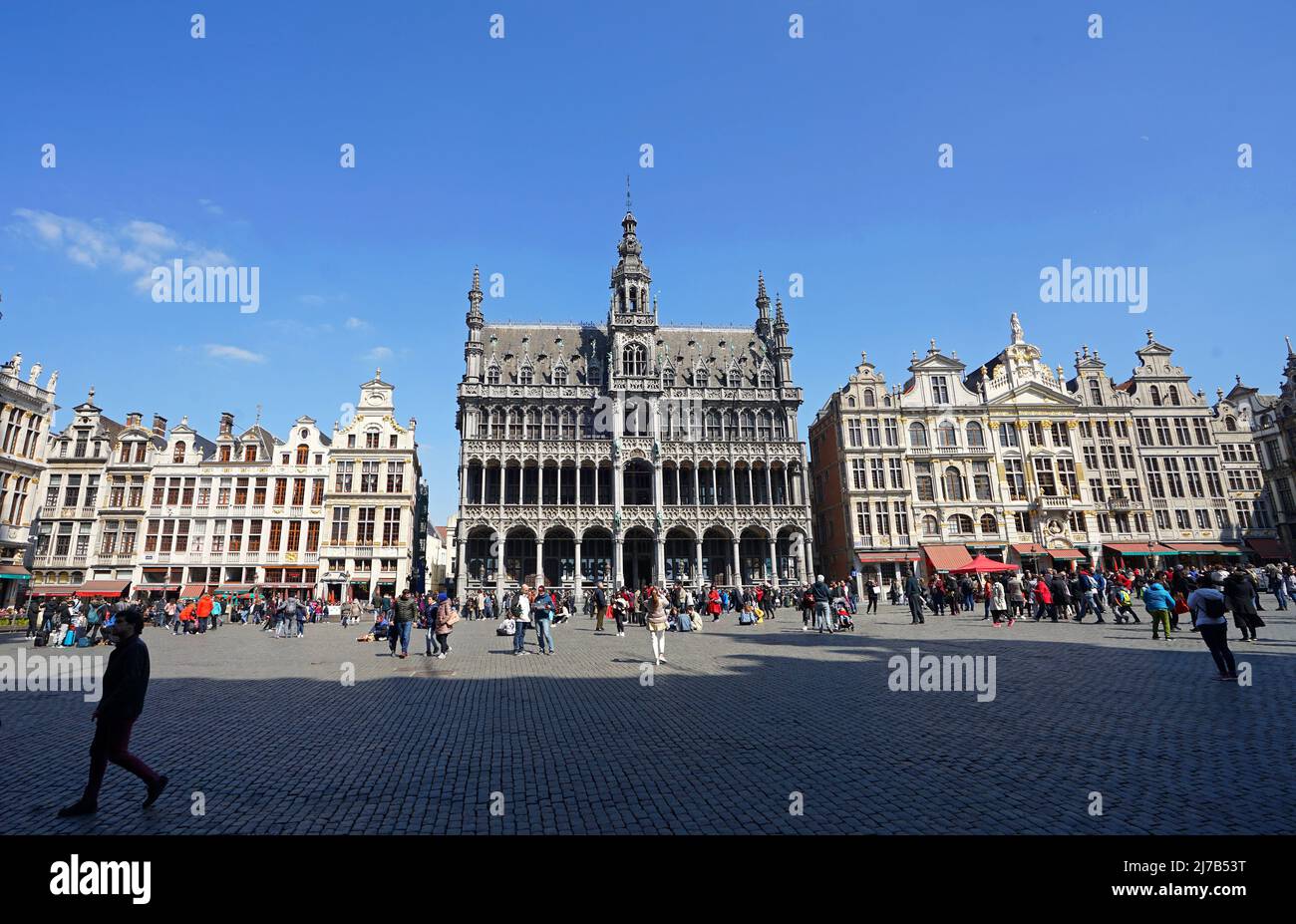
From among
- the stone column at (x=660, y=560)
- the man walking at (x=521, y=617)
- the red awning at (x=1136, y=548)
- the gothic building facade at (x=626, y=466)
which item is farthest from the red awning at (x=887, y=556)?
the man walking at (x=521, y=617)

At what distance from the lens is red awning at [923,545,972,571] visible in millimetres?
42844

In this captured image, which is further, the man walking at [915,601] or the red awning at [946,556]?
the red awning at [946,556]

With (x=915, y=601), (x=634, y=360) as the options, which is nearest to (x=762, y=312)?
(x=634, y=360)

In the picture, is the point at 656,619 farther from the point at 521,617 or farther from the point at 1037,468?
the point at 1037,468

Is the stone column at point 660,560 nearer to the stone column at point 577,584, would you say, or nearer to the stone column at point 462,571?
the stone column at point 577,584

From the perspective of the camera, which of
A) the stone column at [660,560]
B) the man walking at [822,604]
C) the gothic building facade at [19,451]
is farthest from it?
the stone column at [660,560]

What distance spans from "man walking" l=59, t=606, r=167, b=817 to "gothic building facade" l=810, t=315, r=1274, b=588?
1703 inches

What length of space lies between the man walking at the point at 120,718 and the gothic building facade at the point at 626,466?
127 feet

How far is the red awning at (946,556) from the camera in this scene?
4284cm

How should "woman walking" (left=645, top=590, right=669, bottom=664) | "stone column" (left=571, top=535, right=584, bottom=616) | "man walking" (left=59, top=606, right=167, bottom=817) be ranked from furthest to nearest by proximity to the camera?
"stone column" (left=571, top=535, right=584, bottom=616) → "woman walking" (left=645, top=590, right=669, bottom=664) → "man walking" (left=59, top=606, right=167, bottom=817)

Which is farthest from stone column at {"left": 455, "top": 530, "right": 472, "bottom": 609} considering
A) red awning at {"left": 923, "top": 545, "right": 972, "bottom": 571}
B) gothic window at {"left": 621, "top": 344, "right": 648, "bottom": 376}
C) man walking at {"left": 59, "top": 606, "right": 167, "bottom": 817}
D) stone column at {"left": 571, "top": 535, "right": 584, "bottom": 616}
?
man walking at {"left": 59, "top": 606, "right": 167, "bottom": 817}

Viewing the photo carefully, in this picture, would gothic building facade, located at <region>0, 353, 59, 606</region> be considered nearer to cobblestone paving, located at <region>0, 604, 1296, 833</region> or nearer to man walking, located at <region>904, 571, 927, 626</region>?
cobblestone paving, located at <region>0, 604, 1296, 833</region>
